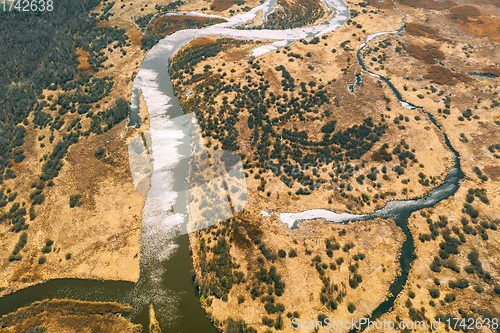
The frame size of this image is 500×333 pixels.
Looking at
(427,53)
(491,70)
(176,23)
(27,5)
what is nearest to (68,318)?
(176,23)

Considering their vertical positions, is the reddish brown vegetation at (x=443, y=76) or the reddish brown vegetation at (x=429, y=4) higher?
the reddish brown vegetation at (x=429, y=4)

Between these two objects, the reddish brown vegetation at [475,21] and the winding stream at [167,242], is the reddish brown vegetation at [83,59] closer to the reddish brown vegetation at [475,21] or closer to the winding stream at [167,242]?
the winding stream at [167,242]

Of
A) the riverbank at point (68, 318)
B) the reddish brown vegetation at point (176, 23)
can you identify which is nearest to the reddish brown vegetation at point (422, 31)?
the reddish brown vegetation at point (176, 23)

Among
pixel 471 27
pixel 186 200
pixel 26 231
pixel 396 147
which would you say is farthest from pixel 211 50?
pixel 471 27

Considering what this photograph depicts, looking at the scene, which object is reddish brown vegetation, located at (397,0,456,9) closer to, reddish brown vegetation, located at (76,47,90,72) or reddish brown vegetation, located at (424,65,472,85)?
reddish brown vegetation, located at (424,65,472,85)

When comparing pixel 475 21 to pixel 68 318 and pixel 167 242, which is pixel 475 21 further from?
pixel 68 318
